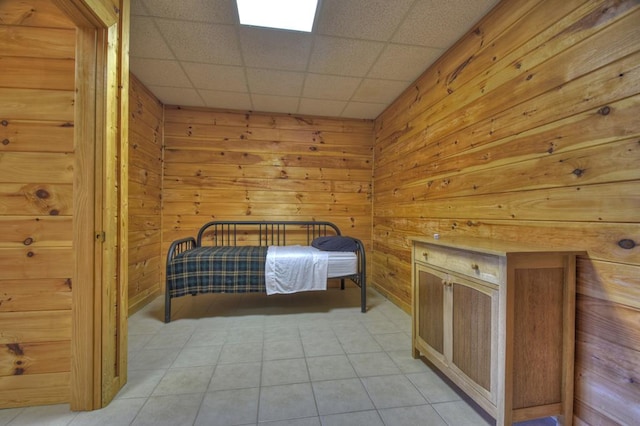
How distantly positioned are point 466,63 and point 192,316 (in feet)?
10.1

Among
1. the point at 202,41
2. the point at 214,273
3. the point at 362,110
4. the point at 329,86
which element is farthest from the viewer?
the point at 362,110

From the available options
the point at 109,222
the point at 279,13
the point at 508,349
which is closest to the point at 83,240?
the point at 109,222

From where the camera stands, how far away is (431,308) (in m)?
1.58

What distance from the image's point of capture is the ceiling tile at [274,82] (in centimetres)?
238

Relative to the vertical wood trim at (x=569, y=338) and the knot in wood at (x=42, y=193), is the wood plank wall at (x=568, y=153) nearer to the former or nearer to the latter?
the vertical wood trim at (x=569, y=338)

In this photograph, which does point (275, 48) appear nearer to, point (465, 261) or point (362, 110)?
point (362, 110)

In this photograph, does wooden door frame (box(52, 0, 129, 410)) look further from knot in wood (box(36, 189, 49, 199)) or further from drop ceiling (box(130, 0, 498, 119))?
drop ceiling (box(130, 0, 498, 119))

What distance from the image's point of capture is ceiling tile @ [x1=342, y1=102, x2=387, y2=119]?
3057mm

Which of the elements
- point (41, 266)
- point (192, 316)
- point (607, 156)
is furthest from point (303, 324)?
point (607, 156)

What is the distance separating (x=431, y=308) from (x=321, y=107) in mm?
2494

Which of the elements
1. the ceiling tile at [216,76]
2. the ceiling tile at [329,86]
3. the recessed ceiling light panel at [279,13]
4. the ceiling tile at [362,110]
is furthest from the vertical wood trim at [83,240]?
the ceiling tile at [362,110]

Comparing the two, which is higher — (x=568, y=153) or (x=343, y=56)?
(x=343, y=56)

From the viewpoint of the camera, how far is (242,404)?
51.8 inches

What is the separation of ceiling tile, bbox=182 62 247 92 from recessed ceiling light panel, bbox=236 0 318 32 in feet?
2.04
